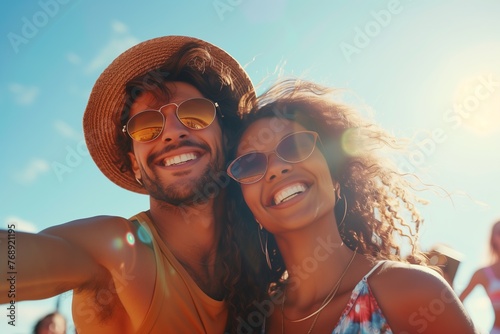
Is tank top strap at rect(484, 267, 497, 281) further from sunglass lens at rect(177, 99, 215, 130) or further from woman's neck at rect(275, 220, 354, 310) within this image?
sunglass lens at rect(177, 99, 215, 130)

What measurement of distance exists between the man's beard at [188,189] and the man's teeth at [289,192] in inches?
27.5

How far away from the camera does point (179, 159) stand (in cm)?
321

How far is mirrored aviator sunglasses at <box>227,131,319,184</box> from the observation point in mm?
2775

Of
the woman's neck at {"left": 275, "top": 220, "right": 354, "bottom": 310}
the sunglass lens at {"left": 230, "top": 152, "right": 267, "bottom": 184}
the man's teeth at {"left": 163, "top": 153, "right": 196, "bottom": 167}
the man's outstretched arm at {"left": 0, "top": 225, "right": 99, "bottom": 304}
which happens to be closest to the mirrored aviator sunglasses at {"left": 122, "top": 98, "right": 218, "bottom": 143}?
the man's teeth at {"left": 163, "top": 153, "right": 196, "bottom": 167}

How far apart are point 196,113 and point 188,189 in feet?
1.93

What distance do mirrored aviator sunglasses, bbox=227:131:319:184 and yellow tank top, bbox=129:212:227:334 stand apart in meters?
0.67

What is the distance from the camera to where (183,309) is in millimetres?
2652

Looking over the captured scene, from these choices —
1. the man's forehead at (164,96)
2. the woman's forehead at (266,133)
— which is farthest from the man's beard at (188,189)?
the man's forehead at (164,96)

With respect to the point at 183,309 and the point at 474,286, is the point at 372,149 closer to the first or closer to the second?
the point at 183,309

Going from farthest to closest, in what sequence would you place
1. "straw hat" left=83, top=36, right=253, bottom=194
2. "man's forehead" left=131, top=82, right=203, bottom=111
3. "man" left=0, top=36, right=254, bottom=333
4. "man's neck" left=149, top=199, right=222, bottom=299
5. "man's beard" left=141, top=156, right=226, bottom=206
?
"straw hat" left=83, top=36, right=253, bottom=194 < "man's forehead" left=131, top=82, right=203, bottom=111 < "man's beard" left=141, top=156, right=226, bottom=206 < "man's neck" left=149, top=199, right=222, bottom=299 < "man" left=0, top=36, right=254, bottom=333

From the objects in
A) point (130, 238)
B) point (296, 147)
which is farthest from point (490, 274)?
point (130, 238)

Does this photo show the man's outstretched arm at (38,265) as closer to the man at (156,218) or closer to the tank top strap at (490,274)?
the man at (156,218)

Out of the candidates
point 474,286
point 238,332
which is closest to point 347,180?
point 238,332

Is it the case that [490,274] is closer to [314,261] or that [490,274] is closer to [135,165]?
[314,261]
